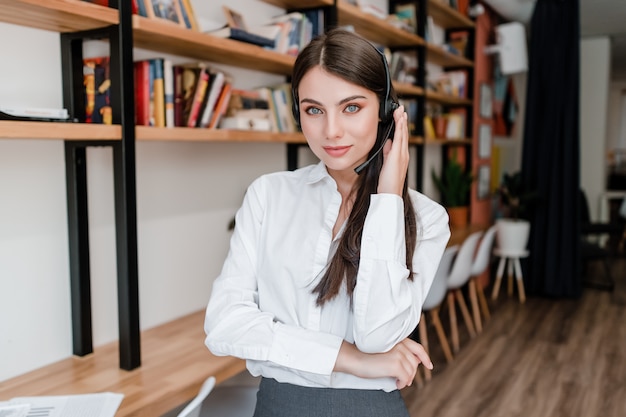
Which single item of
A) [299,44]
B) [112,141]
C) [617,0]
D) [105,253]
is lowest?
[105,253]

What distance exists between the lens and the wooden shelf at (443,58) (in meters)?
4.44

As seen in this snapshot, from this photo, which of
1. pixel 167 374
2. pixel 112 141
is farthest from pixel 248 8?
pixel 167 374

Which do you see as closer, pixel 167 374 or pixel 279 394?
pixel 279 394

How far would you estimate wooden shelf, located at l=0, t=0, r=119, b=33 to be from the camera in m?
1.59

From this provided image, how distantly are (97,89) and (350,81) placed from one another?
1.11 meters

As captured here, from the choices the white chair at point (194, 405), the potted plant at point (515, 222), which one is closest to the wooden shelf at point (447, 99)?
the potted plant at point (515, 222)

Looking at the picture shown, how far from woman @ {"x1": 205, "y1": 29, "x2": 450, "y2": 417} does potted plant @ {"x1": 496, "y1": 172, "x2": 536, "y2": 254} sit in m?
4.21

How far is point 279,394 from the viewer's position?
4.15 feet

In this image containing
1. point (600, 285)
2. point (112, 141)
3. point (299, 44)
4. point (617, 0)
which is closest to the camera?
point (112, 141)

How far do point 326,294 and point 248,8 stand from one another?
6.83 feet

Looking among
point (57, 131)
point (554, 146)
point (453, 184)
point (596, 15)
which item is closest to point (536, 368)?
point (453, 184)

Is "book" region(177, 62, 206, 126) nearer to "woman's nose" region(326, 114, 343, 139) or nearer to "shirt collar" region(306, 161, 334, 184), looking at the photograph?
"shirt collar" region(306, 161, 334, 184)

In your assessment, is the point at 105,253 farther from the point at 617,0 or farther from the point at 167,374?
the point at 617,0

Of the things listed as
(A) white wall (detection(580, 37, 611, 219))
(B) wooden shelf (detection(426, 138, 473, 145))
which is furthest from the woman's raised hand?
(A) white wall (detection(580, 37, 611, 219))
